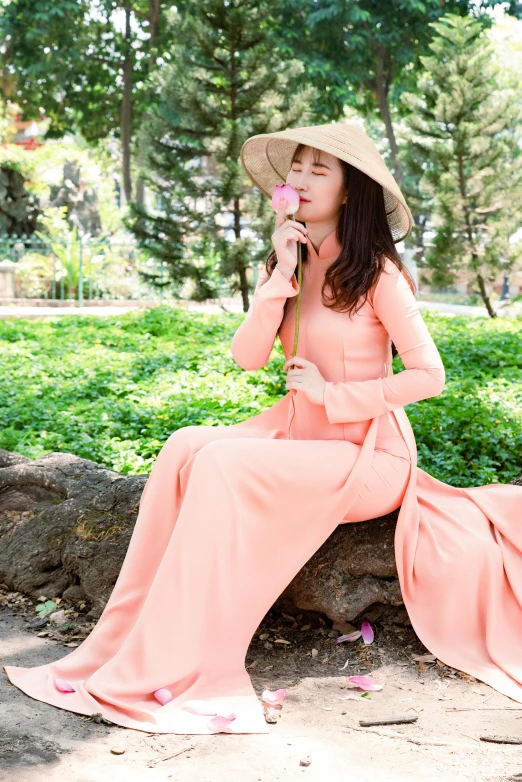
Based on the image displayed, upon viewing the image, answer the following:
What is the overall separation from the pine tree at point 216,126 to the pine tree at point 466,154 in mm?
1663

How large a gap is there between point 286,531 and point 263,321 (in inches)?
29.4

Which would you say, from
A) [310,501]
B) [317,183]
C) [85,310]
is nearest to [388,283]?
[317,183]

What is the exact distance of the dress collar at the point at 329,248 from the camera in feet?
11.0

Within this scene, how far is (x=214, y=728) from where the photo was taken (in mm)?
2645

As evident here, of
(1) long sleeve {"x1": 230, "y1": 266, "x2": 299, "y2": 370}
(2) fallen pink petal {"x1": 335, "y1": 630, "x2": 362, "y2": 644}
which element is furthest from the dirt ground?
(1) long sleeve {"x1": 230, "y1": 266, "x2": 299, "y2": 370}

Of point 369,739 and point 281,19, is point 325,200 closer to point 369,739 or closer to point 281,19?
point 369,739

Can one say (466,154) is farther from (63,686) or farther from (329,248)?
(63,686)

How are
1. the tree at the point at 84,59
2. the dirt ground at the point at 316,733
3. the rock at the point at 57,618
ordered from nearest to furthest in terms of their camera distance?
the dirt ground at the point at 316,733 < the rock at the point at 57,618 < the tree at the point at 84,59

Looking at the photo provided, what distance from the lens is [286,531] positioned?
3.05 meters

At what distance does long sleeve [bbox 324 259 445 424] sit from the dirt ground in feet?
2.74

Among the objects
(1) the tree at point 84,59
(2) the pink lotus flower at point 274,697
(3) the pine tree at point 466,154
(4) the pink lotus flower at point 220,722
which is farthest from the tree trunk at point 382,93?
(4) the pink lotus flower at point 220,722

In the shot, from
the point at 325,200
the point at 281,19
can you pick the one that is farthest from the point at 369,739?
the point at 281,19

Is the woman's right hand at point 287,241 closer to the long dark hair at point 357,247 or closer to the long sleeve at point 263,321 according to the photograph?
the long sleeve at point 263,321

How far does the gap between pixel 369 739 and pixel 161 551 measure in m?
0.91
